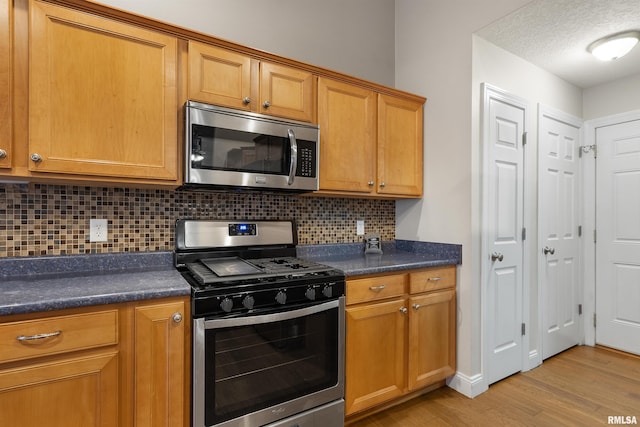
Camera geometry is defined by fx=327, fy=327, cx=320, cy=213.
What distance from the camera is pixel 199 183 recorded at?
1688 mm

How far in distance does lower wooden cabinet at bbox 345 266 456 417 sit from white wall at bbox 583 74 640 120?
2417mm

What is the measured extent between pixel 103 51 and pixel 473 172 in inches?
89.6

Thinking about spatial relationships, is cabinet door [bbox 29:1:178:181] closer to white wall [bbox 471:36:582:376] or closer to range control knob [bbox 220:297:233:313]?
range control knob [bbox 220:297:233:313]

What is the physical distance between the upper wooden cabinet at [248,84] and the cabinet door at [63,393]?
4.29 ft

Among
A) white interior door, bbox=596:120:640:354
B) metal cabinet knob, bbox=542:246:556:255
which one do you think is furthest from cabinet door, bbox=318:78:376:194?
white interior door, bbox=596:120:640:354

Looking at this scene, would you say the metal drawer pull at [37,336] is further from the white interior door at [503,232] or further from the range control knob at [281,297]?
the white interior door at [503,232]

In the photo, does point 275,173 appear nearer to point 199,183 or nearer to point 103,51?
point 199,183

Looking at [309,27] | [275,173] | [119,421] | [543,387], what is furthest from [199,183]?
[543,387]

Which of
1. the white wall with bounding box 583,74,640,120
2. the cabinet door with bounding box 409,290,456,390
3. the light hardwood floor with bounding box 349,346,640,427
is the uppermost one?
the white wall with bounding box 583,74,640,120

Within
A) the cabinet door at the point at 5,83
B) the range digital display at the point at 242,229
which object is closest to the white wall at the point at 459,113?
the range digital display at the point at 242,229

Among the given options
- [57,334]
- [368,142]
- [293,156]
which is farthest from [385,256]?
[57,334]

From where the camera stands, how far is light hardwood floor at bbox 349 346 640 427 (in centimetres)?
201

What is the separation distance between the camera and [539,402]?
2.20 m

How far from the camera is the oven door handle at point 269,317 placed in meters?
1.45
